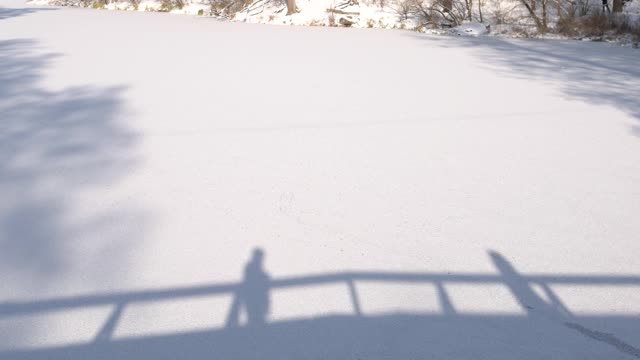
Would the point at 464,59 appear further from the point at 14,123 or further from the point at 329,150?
the point at 14,123

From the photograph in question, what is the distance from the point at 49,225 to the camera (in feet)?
10.4

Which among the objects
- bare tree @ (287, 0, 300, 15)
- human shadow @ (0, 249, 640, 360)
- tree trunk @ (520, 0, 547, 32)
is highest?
bare tree @ (287, 0, 300, 15)

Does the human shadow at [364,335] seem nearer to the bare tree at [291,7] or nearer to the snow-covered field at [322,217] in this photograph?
the snow-covered field at [322,217]

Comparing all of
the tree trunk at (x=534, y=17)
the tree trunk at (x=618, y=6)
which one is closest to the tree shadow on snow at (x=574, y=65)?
the tree trunk at (x=534, y=17)

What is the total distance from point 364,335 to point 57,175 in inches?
108

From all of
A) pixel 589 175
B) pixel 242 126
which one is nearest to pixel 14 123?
pixel 242 126

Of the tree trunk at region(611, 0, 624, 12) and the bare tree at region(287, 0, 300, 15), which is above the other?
the bare tree at region(287, 0, 300, 15)

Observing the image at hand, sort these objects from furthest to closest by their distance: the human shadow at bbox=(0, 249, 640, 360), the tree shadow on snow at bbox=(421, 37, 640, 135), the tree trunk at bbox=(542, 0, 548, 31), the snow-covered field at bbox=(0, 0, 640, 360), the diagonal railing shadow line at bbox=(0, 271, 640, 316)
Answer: the tree trunk at bbox=(542, 0, 548, 31) → the tree shadow on snow at bbox=(421, 37, 640, 135) → the diagonal railing shadow line at bbox=(0, 271, 640, 316) → the snow-covered field at bbox=(0, 0, 640, 360) → the human shadow at bbox=(0, 249, 640, 360)

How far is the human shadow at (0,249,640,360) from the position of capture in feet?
6.79

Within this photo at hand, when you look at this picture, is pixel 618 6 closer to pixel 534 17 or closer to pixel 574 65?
pixel 534 17

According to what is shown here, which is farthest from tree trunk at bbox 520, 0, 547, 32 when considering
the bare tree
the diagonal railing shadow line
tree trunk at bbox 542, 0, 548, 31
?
the diagonal railing shadow line

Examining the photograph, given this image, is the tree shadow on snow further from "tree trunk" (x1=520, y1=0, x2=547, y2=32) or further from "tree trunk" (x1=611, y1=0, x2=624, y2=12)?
"tree trunk" (x1=611, y1=0, x2=624, y2=12)

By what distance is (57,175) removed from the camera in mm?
3850

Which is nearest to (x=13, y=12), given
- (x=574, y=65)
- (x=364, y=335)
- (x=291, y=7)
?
(x=291, y=7)
